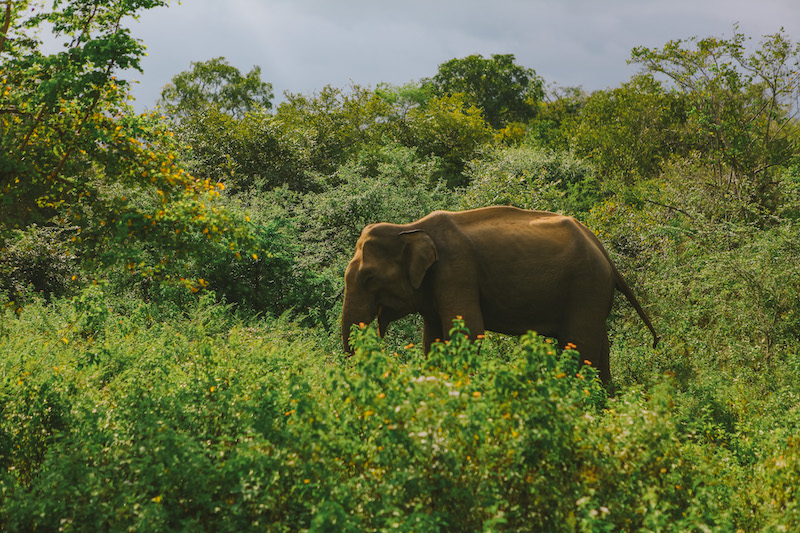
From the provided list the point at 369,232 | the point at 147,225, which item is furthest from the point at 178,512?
the point at 369,232

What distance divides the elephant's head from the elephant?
0.04 feet

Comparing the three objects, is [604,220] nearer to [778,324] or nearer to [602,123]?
[778,324]

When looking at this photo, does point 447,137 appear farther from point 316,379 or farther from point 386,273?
point 316,379

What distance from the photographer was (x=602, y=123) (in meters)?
31.9

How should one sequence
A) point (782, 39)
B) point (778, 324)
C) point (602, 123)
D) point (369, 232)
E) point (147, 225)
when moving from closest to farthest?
point (147, 225) → point (369, 232) → point (778, 324) → point (782, 39) → point (602, 123)

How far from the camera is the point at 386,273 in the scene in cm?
809

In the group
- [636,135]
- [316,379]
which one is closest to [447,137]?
[636,135]

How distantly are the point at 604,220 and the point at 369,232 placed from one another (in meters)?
7.89

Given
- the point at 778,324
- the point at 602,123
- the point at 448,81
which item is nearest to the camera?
the point at 778,324

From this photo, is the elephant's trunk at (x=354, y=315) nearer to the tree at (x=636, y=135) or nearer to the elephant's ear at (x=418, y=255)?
the elephant's ear at (x=418, y=255)

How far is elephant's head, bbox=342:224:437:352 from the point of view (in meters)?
8.04

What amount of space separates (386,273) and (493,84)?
47.9 m

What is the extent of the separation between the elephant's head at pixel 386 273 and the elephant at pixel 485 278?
0.01 metres

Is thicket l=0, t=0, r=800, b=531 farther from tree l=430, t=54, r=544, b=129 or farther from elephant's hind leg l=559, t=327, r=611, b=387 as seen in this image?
tree l=430, t=54, r=544, b=129
